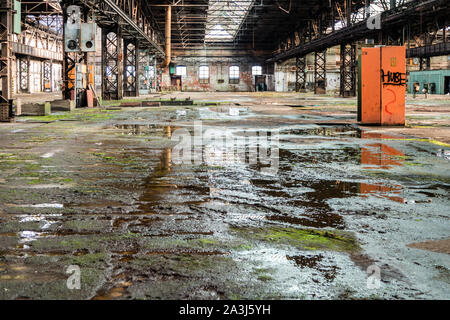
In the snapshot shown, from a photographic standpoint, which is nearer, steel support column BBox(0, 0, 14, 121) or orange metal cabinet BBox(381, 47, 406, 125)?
orange metal cabinet BBox(381, 47, 406, 125)

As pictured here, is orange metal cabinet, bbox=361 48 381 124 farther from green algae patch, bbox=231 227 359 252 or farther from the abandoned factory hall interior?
green algae patch, bbox=231 227 359 252

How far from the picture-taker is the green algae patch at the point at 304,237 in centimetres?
262

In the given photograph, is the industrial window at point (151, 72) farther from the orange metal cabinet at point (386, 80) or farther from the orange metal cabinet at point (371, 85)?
the orange metal cabinet at point (386, 80)

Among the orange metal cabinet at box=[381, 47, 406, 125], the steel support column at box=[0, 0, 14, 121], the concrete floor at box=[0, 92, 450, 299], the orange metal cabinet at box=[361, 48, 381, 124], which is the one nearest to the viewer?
the concrete floor at box=[0, 92, 450, 299]

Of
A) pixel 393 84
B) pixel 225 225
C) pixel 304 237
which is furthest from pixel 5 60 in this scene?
pixel 304 237

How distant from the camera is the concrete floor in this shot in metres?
2.08

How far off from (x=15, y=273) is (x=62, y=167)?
3.25 meters

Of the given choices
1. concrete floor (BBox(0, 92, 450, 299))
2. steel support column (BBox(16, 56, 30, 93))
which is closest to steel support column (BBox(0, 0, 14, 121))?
A: concrete floor (BBox(0, 92, 450, 299))

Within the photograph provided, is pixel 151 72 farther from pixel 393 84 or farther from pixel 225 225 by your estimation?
pixel 225 225

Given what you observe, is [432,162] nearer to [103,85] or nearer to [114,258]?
[114,258]

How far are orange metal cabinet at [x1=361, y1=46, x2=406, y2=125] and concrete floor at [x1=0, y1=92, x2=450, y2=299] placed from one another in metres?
4.09

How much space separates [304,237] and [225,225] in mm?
545

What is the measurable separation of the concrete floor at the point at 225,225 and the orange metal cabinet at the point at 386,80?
409cm
